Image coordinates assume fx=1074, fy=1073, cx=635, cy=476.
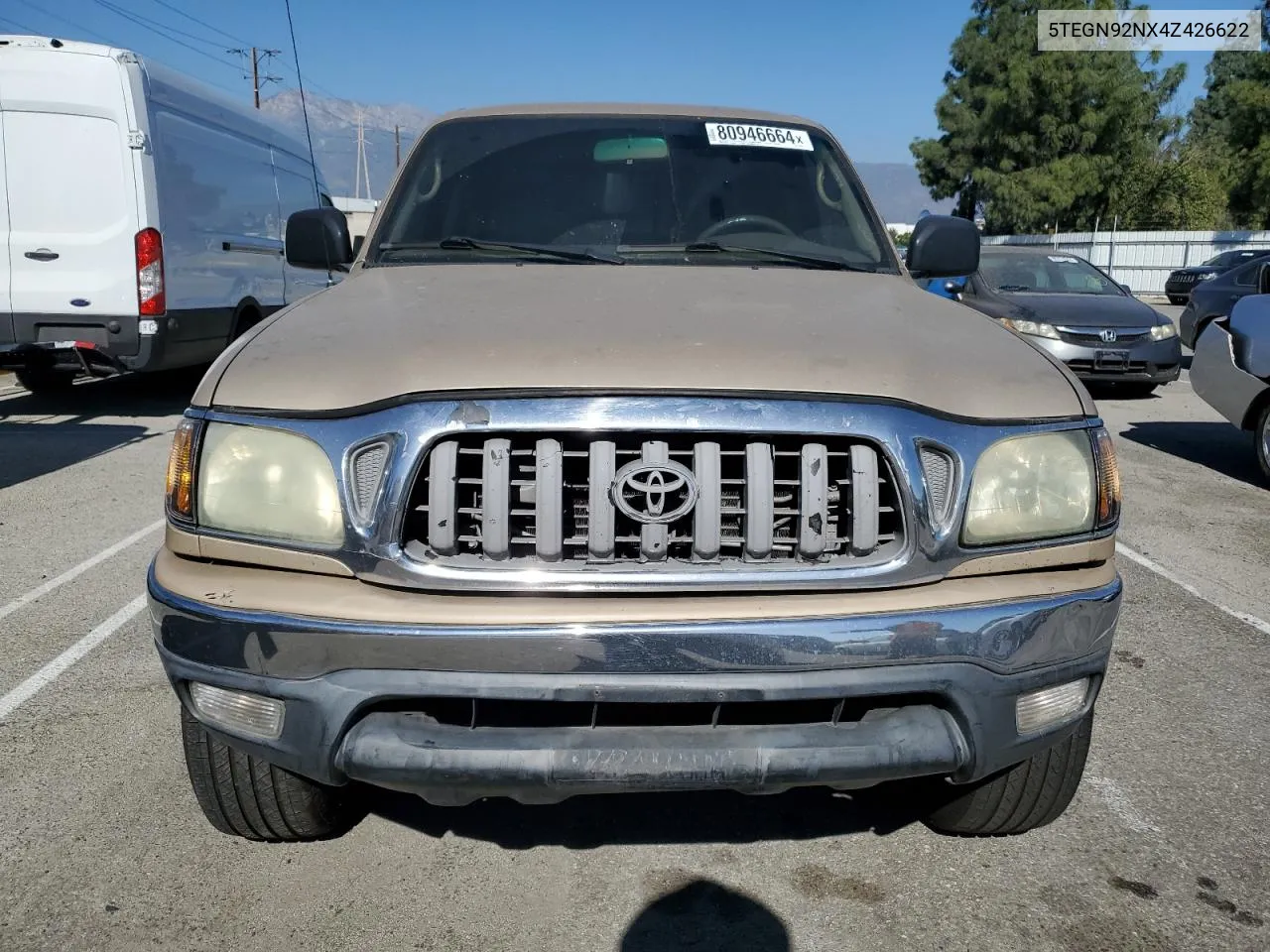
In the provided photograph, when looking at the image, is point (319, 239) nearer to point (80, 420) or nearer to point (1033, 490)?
point (1033, 490)

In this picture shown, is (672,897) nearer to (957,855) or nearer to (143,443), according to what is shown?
(957,855)

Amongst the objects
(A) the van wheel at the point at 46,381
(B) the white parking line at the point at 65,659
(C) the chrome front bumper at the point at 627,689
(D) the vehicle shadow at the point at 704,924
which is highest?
(C) the chrome front bumper at the point at 627,689

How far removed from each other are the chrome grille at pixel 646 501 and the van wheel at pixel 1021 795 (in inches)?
31.5

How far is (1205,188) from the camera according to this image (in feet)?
141

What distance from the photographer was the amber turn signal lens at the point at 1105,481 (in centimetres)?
230

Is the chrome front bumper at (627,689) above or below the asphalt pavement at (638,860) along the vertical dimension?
above

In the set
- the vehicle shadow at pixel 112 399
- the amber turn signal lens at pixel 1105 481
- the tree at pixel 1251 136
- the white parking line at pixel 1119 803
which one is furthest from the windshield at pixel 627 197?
the tree at pixel 1251 136

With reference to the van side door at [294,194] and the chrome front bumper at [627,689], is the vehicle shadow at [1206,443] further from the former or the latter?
the van side door at [294,194]

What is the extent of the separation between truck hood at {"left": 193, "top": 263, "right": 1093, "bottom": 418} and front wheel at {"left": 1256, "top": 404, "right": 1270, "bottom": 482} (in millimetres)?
5391

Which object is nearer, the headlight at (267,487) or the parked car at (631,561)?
the parked car at (631,561)

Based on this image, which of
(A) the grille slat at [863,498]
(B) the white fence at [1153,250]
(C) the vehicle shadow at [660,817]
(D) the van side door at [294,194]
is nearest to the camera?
(A) the grille slat at [863,498]

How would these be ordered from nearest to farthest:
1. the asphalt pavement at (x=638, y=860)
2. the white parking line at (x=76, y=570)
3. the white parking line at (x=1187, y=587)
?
the asphalt pavement at (x=638, y=860) → the white parking line at (x=1187, y=587) → the white parking line at (x=76, y=570)

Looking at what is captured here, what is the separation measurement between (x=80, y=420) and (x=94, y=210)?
76.8 inches

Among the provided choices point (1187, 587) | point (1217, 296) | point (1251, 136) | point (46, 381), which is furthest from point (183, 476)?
point (1251, 136)
